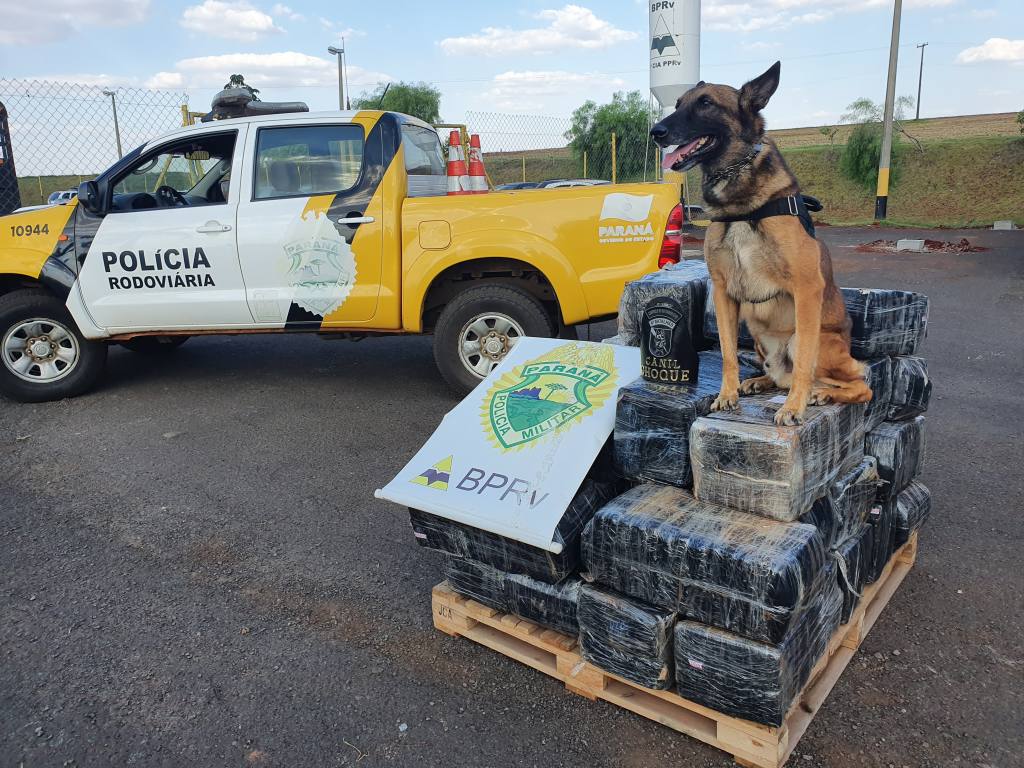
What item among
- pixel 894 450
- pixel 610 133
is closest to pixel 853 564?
pixel 894 450

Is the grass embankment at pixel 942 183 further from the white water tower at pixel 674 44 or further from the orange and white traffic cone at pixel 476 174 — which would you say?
the orange and white traffic cone at pixel 476 174

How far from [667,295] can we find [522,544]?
4.16 feet

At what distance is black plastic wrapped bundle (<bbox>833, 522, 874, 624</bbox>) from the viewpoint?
2.45 meters

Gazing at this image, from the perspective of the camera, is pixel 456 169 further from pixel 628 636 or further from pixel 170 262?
pixel 628 636

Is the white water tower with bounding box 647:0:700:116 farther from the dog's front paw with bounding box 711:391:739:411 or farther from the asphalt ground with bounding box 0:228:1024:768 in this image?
the dog's front paw with bounding box 711:391:739:411

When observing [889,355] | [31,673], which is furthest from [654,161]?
[31,673]

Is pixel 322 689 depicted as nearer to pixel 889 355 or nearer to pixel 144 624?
pixel 144 624

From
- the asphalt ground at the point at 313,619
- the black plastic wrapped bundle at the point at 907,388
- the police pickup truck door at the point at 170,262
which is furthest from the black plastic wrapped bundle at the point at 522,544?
the police pickup truck door at the point at 170,262

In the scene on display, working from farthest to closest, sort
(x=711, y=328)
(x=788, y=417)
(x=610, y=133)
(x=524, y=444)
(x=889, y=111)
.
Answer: (x=610, y=133) < (x=889, y=111) < (x=711, y=328) < (x=524, y=444) < (x=788, y=417)

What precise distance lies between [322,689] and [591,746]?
967 mm

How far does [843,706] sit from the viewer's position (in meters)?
2.38

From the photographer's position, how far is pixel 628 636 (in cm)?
225

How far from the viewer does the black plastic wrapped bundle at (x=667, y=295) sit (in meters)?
3.07

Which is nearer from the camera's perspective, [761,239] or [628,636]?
[628,636]
